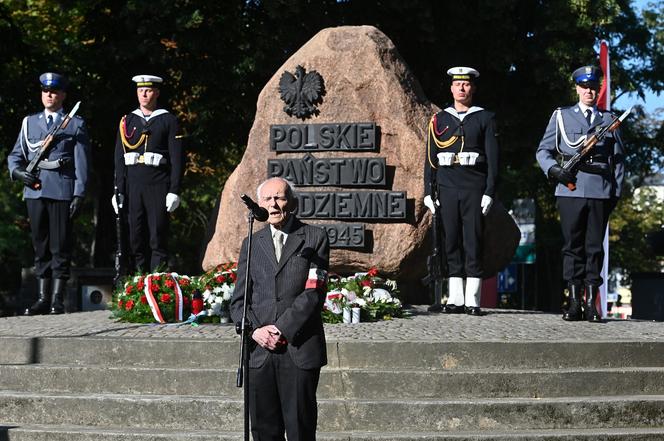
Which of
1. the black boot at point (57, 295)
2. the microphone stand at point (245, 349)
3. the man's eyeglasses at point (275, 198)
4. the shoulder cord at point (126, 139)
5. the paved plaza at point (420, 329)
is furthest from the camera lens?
the black boot at point (57, 295)

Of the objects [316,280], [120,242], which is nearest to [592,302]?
[120,242]

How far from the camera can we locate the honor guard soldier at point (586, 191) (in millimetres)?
10500

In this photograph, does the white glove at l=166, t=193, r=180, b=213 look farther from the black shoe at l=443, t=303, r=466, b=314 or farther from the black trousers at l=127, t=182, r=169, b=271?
the black shoe at l=443, t=303, r=466, b=314

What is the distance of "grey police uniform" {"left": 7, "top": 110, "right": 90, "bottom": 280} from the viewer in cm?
1162

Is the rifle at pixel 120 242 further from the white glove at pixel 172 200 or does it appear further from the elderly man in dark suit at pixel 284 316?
the elderly man in dark suit at pixel 284 316

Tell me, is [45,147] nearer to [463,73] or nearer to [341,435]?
[463,73]

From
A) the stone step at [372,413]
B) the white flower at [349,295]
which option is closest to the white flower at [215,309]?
the white flower at [349,295]

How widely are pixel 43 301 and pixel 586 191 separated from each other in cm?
557

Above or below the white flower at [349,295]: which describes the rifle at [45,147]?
above

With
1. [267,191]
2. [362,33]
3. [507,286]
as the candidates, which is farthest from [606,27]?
[267,191]

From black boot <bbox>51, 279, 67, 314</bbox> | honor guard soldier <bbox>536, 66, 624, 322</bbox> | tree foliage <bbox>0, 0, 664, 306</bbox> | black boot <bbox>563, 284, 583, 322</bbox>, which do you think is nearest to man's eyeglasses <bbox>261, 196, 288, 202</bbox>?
honor guard soldier <bbox>536, 66, 624, 322</bbox>

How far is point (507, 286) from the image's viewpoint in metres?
23.6

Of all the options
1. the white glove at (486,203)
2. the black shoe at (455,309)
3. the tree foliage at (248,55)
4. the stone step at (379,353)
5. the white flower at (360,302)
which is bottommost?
the stone step at (379,353)

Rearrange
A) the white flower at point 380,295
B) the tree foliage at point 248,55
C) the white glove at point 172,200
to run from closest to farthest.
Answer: the white flower at point 380,295 → the white glove at point 172,200 → the tree foliage at point 248,55
